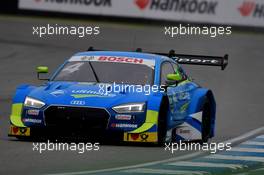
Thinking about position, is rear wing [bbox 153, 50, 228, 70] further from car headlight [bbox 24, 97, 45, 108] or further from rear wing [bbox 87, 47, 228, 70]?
car headlight [bbox 24, 97, 45, 108]

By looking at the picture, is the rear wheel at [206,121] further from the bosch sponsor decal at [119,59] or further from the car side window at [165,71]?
the bosch sponsor decal at [119,59]

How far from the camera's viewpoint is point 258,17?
36062mm

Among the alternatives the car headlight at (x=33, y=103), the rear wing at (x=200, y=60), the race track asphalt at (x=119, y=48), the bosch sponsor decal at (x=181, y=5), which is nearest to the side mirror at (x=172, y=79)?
the race track asphalt at (x=119, y=48)

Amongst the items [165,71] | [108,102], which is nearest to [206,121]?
[165,71]

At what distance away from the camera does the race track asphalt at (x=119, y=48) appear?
33.8 ft

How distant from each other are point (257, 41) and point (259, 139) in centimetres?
1932

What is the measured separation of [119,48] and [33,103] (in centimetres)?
1860

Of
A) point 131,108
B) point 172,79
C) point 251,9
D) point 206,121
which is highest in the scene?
point 251,9

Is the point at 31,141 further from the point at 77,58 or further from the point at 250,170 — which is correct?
the point at 250,170

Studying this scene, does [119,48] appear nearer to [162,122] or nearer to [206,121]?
[206,121]

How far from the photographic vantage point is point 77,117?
1184 cm

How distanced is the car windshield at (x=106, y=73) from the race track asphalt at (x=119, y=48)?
1095 millimetres

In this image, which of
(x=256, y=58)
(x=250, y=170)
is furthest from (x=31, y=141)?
(x=256, y=58)

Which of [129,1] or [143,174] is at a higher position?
[129,1]
